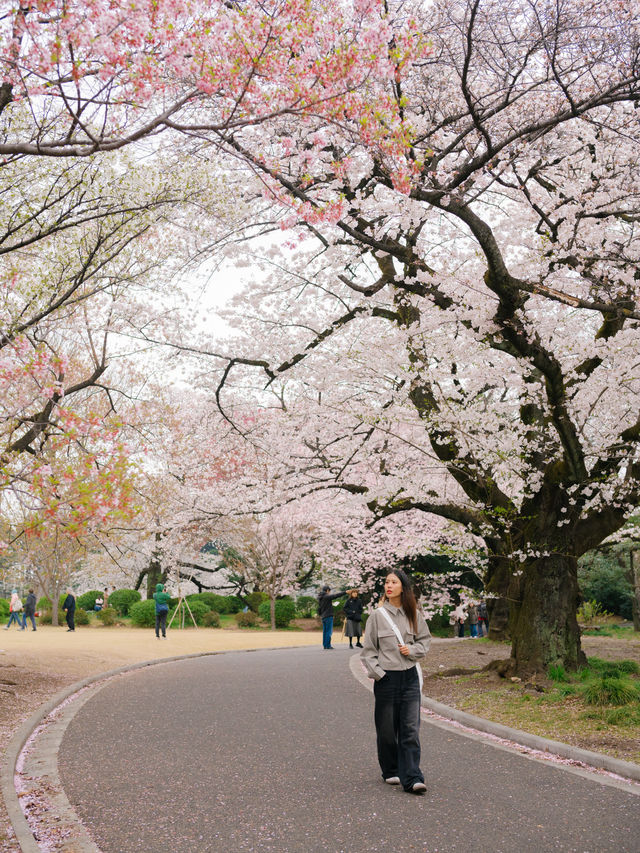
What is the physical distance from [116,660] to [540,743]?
11.6m

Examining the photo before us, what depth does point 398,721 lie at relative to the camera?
19.4 feet

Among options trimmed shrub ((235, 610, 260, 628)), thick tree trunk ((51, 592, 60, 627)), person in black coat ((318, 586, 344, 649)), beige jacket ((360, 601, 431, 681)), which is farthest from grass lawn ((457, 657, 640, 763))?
thick tree trunk ((51, 592, 60, 627))

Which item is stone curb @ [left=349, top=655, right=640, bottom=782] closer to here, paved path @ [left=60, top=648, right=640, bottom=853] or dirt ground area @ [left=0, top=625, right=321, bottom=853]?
paved path @ [left=60, top=648, right=640, bottom=853]

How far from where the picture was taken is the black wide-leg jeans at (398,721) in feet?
18.6

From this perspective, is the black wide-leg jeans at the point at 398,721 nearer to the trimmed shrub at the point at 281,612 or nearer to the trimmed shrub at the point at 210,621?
the trimmed shrub at the point at 281,612

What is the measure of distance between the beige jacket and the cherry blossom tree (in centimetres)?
353

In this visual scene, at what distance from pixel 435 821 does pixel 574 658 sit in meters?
7.76

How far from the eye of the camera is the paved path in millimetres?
4480

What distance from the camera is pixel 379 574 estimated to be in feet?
99.1

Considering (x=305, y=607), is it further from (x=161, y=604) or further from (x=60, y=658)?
(x=60, y=658)

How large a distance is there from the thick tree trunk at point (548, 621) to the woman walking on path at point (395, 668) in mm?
6278

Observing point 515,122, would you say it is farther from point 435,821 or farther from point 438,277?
point 435,821

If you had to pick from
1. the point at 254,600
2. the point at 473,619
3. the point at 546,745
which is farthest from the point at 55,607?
the point at 546,745

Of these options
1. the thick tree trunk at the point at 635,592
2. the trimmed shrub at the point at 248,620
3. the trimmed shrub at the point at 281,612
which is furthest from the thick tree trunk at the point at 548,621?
the trimmed shrub at the point at 248,620
